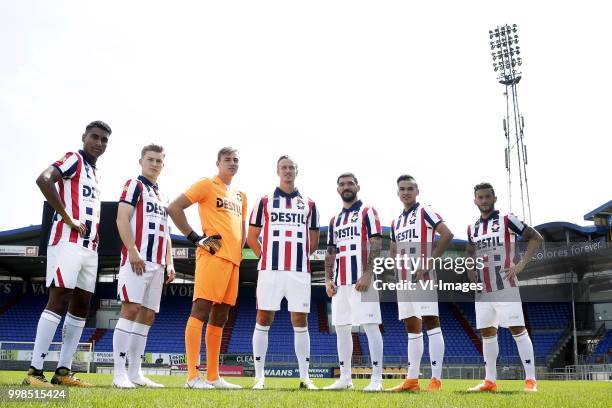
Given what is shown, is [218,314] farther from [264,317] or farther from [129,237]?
[129,237]

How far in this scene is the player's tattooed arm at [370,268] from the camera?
653 cm

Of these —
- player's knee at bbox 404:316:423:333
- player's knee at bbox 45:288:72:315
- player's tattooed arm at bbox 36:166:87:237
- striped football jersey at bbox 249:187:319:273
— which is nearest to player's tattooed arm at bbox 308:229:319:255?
striped football jersey at bbox 249:187:319:273

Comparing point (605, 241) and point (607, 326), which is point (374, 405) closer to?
point (605, 241)

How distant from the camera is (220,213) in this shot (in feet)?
20.8

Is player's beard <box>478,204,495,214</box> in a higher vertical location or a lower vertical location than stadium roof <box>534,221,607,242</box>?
lower

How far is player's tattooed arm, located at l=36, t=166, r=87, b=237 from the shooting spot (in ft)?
17.8

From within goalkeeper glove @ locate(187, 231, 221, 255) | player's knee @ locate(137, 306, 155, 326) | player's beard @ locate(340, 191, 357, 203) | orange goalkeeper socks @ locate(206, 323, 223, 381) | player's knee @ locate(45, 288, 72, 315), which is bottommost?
orange goalkeeper socks @ locate(206, 323, 223, 381)

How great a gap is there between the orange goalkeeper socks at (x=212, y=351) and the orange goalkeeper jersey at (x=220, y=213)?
32.1 inches

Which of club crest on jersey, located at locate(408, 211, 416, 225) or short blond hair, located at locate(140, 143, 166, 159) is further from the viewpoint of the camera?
club crest on jersey, located at locate(408, 211, 416, 225)

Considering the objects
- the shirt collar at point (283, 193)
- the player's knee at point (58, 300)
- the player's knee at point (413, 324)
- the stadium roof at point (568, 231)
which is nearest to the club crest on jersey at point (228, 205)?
the shirt collar at point (283, 193)

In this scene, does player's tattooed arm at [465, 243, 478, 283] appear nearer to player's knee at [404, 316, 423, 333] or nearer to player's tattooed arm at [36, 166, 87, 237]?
player's knee at [404, 316, 423, 333]

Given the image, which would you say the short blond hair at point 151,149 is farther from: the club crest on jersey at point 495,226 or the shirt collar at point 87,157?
the club crest on jersey at point 495,226

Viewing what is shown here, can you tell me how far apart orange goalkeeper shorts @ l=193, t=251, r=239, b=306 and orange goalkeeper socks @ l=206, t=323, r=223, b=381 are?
1.22 ft

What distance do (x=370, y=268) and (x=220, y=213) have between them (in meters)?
1.96
